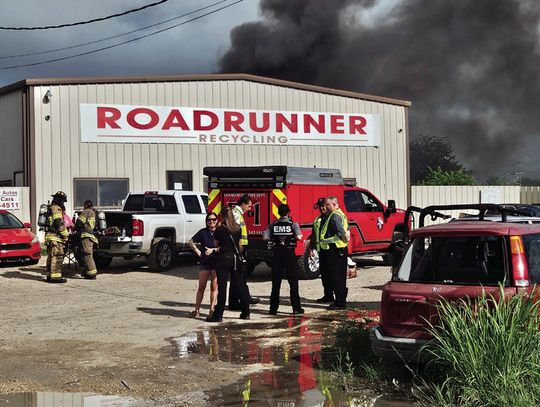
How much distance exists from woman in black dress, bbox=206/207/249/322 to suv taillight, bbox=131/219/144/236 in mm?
6764

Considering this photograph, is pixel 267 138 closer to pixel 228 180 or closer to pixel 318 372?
pixel 228 180

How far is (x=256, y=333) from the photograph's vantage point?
9664mm

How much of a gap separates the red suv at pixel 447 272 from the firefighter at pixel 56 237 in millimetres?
10066

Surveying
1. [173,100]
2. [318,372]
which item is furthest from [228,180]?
[173,100]

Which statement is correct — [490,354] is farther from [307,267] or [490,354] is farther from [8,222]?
[8,222]

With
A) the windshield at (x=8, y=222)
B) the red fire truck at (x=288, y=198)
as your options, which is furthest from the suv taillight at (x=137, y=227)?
the windshield at (x=8, y=222)

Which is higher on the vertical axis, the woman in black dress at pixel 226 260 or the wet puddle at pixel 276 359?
the woman in black dress at pixel 226 260

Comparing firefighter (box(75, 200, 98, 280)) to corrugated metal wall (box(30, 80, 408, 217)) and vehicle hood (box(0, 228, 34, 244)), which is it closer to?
vehicle hood (box(0, 228, 34, 244))

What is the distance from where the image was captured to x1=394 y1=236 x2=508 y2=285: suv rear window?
6.58m

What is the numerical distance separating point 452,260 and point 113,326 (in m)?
5.40

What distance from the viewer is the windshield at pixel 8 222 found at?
1886 centimetres

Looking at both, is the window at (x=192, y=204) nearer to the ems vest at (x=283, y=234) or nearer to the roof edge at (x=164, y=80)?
the roof edge at (x=164, y=80)

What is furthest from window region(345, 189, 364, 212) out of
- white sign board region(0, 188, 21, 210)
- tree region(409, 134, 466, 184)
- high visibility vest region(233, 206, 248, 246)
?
tree region(409, 134, 466, 184)

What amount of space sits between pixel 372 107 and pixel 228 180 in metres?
14.7
